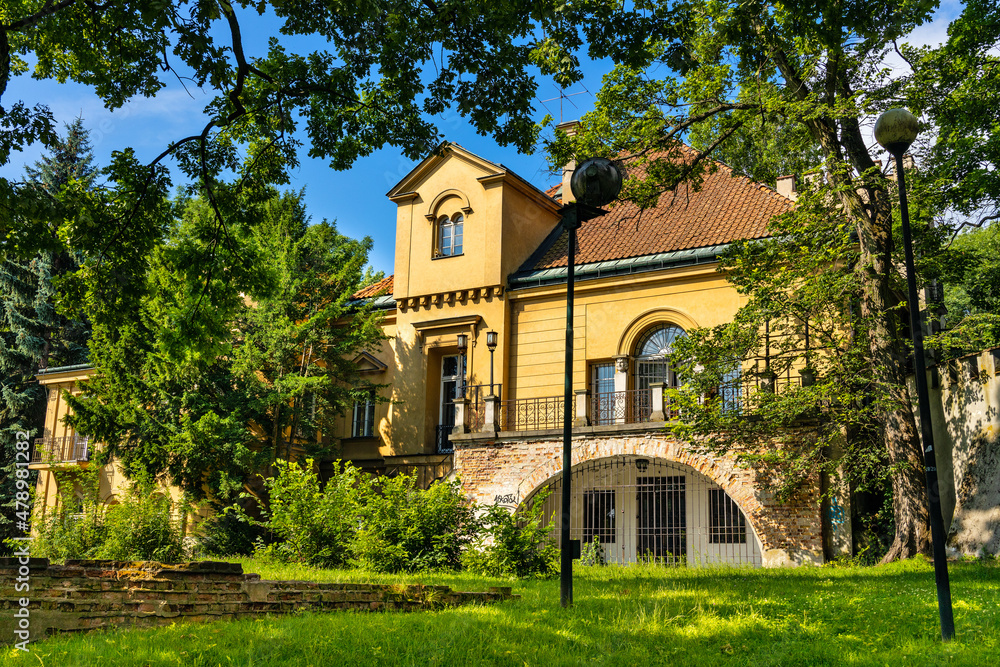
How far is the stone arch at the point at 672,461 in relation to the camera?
16.3 meters

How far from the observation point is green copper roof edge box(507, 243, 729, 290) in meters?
19.4

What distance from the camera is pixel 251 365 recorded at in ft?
69.7

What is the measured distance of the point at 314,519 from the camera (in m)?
14.1

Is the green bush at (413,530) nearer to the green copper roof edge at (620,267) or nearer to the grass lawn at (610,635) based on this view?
the grass lawn at (610,635)

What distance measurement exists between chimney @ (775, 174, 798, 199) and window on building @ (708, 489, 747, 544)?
767 centimetres

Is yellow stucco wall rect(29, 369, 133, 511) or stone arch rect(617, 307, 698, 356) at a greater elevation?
stone arch rect(617, 307, 698, 356)

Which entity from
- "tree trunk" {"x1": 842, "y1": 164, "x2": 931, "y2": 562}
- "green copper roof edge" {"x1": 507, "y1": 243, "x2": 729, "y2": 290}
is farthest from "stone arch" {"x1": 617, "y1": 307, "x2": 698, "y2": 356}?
Result: "tree trunk" {"x1": 842, "y1": 164, "x2": 931, "y2": 562}

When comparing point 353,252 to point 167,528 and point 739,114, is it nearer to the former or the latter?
point 167,528

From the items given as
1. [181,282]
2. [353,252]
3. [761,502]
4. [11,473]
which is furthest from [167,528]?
[11,473]

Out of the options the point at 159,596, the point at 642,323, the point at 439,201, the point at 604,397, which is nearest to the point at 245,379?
the point at 439,201

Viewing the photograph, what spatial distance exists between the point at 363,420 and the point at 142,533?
873cm

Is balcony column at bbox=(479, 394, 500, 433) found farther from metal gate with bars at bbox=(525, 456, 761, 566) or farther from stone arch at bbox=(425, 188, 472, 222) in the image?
stone arch at bbox=(425, 188, 472, 222)

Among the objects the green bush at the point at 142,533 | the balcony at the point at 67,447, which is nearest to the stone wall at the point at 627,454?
the green bush at the point at 142,533

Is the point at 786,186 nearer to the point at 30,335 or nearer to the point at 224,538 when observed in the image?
the point at 224,538
